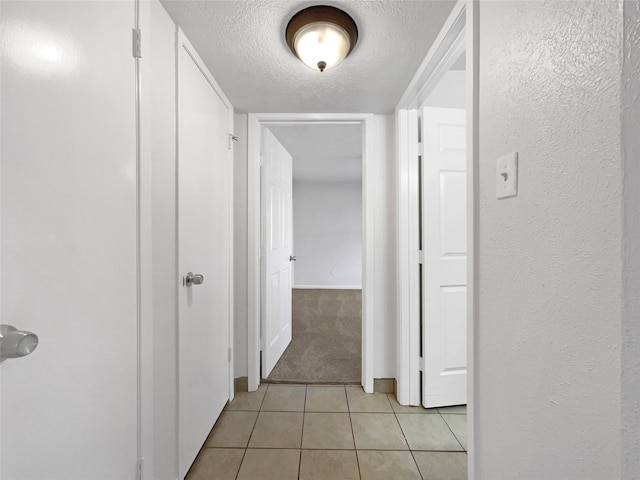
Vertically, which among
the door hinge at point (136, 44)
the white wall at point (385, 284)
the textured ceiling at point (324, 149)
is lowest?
the white wall at point (385, 284)

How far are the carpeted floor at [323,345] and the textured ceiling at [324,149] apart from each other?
2167 millimetres

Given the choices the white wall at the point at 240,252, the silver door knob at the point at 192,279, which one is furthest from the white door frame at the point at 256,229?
the silver door knob at the point at 192,279

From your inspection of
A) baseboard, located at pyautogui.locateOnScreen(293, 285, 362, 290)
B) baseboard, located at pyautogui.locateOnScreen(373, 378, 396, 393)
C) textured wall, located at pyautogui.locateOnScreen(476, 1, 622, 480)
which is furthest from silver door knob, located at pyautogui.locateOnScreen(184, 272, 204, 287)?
baseboard, located at pyautogui.locateOnScreen(293, 285, 362, 290)

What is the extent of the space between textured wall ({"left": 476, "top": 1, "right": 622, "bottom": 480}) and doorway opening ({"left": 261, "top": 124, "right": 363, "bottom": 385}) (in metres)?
1.52

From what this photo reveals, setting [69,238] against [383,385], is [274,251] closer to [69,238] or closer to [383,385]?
[383,385]

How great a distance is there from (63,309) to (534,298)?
1.16m

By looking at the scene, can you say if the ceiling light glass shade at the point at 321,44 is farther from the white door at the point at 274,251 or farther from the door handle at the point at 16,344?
the door handle at the point at 16,344

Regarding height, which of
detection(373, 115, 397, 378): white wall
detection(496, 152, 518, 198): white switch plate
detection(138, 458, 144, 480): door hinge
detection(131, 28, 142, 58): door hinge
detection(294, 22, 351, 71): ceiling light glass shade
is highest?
detection(294, 22, 351, 71): ceiling light glass shade

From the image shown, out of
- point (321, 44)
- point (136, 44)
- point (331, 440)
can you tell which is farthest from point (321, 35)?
point (331, 440)

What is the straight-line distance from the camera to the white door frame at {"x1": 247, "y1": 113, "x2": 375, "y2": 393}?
204 cm

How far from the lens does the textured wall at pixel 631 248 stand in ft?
1.37

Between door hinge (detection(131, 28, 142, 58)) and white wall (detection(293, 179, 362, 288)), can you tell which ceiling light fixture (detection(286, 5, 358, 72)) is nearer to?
door hinge (detection(131, 28, 142, 58))

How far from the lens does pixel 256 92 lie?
1.78 meters

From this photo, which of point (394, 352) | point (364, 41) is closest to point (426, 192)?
point (364, 41)
